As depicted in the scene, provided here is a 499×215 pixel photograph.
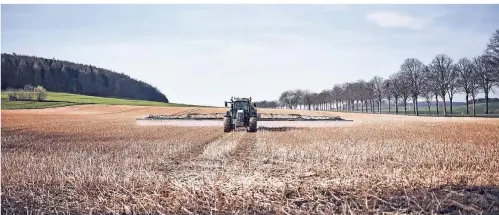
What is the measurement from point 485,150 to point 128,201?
8.18 m

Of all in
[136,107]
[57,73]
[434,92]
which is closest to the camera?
[434,92]

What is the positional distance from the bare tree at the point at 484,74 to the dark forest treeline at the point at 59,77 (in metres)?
10.1

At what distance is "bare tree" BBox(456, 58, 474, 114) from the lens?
9906 mm

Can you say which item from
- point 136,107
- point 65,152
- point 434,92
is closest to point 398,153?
point 434,92

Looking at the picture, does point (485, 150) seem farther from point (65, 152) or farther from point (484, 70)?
point (65, 152)

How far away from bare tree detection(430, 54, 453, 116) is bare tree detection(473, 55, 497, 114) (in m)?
0.61

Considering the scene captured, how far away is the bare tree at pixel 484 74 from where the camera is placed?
8906 millimetres

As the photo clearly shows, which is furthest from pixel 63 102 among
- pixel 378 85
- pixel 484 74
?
pixel 484 74

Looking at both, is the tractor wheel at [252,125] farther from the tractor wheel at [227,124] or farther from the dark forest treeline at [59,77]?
the dark forest treeline at [59,77]

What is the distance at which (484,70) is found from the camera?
370 inches

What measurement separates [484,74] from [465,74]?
0.99m

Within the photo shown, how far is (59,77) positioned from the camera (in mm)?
17734

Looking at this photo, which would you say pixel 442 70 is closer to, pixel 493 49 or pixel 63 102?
pixel 493 49

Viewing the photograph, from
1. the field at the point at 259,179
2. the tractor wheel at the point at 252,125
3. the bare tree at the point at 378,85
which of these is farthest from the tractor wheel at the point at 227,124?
the field at the point at 259,179
